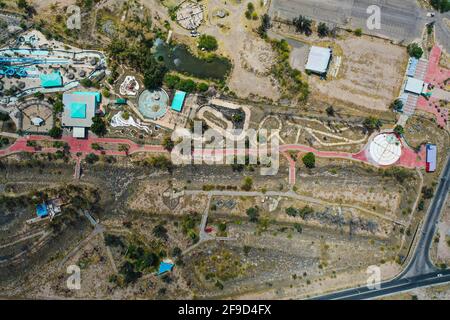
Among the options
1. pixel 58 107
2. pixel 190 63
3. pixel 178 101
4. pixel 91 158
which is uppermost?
pixel 190 63

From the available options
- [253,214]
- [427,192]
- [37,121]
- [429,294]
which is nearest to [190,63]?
[37,121]

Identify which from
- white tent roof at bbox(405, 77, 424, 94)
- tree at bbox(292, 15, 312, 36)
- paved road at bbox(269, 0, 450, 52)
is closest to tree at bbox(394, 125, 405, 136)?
white tent roof at bbox(405, 77, 424, 94)

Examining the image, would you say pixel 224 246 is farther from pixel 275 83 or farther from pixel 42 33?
pixel 42 33

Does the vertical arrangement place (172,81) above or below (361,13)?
below

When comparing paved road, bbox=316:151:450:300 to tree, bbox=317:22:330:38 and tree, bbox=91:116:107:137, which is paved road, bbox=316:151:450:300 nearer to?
tree, bbox=317:22:330:38

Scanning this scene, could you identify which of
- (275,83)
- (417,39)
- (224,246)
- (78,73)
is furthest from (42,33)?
(417,39)

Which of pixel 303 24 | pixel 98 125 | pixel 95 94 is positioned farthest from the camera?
pixel 303 24

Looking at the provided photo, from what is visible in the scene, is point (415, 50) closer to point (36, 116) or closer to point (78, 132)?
point (78, 132)
